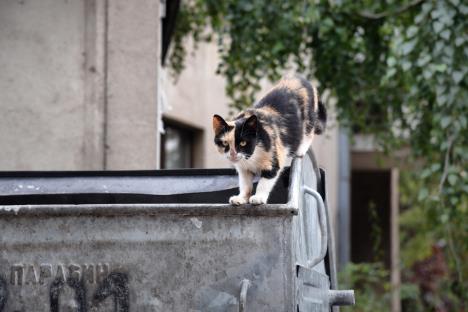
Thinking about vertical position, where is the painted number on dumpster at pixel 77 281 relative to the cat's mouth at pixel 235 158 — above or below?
below

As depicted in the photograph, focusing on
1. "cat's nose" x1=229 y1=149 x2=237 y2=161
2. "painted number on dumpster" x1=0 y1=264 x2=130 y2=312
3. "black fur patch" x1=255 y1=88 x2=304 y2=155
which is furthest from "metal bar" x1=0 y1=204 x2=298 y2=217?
"black fur patch" x1=255 y1=88 x2=304 y2=155

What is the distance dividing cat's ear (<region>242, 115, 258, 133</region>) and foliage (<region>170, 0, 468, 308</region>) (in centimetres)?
295

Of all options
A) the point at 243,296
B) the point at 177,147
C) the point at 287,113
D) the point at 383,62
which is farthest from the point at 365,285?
the point at 243,296

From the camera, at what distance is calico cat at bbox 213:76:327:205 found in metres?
3.96

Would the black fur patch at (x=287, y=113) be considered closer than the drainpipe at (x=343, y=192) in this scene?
Yes

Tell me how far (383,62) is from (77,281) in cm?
598

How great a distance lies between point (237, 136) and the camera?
3.96m

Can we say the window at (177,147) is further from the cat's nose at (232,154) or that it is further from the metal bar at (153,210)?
the metal bar at (153,210)

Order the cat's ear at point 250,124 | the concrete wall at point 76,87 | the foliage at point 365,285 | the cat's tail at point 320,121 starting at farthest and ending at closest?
1. the foliage at point 365,285
2. the concrete wall at point 76,87
3. the cat's tail at point 320,121
4. the cat's ear at point 250,124

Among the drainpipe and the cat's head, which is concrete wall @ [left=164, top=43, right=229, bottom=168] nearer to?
the drainpipe

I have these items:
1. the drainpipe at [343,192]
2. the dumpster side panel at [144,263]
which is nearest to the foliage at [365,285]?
the drainpipe at [343,192]

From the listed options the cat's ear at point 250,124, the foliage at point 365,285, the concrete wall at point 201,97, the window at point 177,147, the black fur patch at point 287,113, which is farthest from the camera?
the window at point 177,147

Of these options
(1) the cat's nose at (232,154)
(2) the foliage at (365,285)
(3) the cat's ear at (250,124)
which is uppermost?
(3) the cat's ear at (250,124)

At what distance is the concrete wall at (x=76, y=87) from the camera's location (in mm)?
6422
